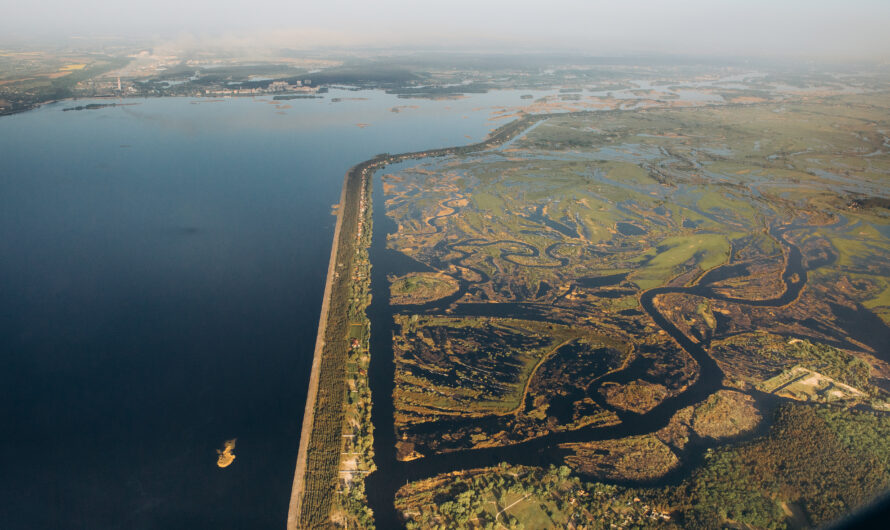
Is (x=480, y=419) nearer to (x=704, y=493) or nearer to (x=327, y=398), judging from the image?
(x=327, y=398)

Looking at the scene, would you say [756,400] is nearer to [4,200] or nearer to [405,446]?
[405,446]

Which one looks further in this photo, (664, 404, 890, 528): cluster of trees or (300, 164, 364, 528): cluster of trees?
(300, 164, 364, 528): cluster of trees

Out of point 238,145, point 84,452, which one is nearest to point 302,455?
point 84,452

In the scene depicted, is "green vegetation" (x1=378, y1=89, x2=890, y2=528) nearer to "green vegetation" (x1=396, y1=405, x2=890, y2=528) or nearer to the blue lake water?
"green vegetation" (x1=396, y1=405, x2=890, y2=528)

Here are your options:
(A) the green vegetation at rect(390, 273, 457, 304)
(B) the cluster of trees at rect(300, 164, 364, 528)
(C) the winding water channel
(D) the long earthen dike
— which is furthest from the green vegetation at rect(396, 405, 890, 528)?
(A) the green vegetation at rect(390, 273, 457, 304)

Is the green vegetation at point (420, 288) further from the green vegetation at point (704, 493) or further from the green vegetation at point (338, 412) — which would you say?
the green vegetation at point (704, 493)

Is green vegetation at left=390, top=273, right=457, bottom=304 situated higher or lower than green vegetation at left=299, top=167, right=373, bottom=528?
higher

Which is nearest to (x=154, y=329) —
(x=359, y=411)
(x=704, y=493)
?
(x=359, y=411)
